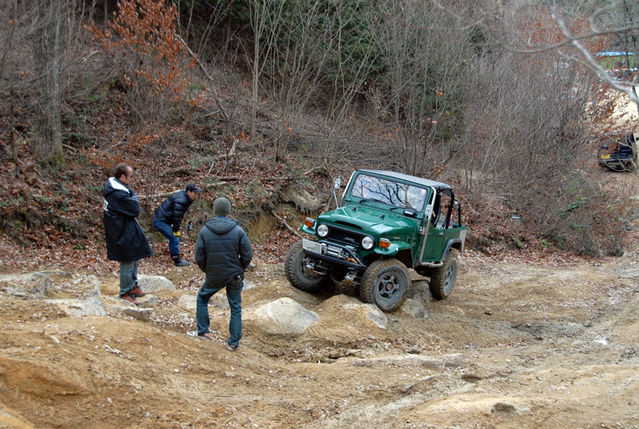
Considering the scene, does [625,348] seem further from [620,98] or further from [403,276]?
[620,98]

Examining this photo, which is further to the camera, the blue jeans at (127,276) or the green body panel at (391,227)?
the green body panel at (391,227)

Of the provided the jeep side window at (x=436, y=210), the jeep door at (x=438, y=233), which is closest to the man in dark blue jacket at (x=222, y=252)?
the jeep door at (x=438, y=233)

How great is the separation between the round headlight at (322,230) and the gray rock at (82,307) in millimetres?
3389

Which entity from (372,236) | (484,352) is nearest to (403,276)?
(372,236)

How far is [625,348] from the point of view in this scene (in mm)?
8234

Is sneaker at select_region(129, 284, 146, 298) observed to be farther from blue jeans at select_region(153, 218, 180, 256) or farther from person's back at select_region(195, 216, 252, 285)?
blue jeans at select_region(153, 218, 180, 256)

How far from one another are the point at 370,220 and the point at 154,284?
3.38m

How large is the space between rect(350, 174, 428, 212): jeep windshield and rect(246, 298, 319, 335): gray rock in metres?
2.64

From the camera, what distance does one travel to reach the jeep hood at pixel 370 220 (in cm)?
857

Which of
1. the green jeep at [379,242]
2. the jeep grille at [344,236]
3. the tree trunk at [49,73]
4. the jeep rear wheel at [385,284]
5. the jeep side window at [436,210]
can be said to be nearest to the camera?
the jeep rear wheel at [385,284]

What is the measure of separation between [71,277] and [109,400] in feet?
14.9

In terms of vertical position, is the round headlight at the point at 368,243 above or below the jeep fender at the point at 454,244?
above

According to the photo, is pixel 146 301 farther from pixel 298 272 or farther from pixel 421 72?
pixel 421 72

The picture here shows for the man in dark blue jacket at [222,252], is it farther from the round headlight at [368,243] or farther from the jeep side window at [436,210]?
the jeep side window at [436,210]
